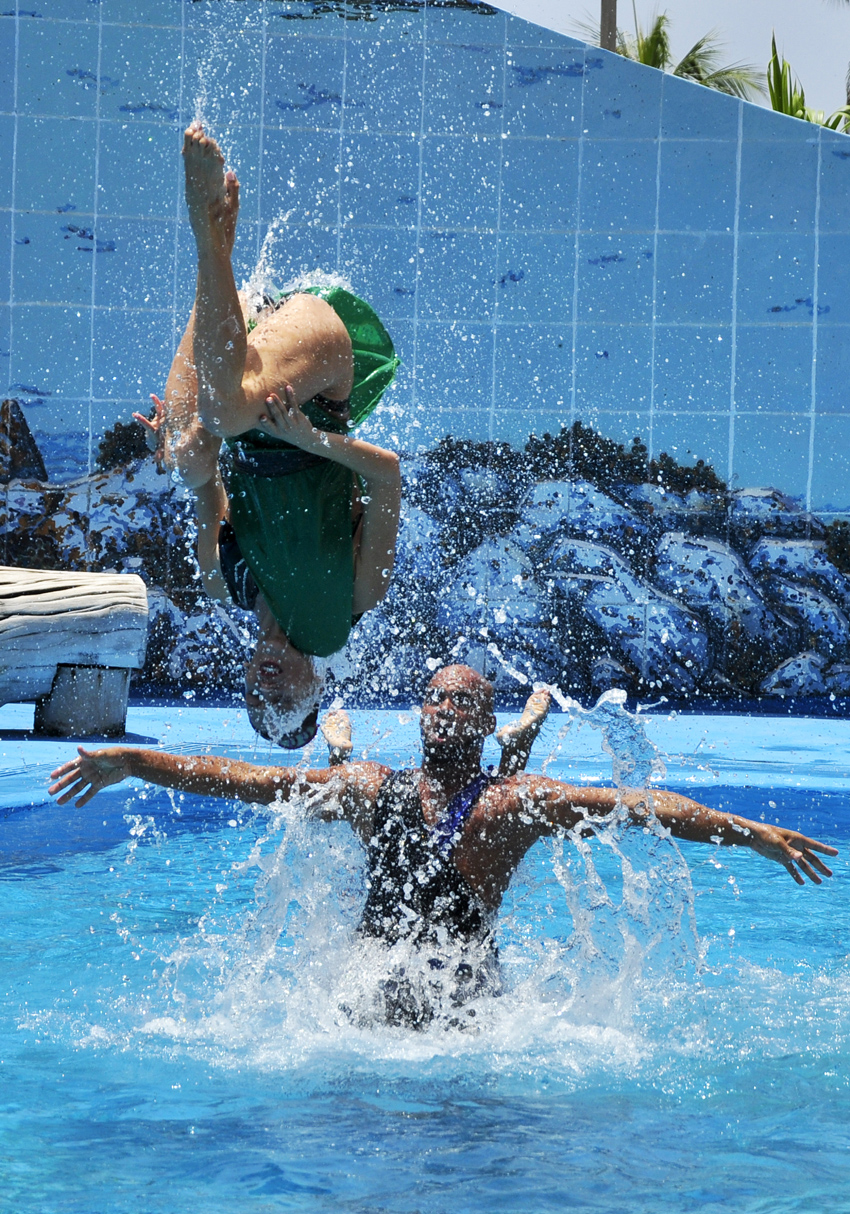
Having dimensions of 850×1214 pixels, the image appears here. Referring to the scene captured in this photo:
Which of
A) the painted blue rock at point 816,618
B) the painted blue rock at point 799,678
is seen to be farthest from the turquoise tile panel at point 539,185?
the painted blue rock at point 799,678

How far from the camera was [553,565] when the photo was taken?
425 inches

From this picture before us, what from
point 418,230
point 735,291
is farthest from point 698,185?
point 418,230

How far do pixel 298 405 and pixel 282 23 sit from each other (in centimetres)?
822

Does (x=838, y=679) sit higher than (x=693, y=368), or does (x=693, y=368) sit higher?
(x=693, y=368)

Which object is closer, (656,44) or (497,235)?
(497,235)

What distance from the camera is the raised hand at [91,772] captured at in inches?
127

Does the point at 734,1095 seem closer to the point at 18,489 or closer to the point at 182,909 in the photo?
the point at 182,909

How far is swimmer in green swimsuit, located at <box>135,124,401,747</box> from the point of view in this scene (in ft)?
→ 10.9

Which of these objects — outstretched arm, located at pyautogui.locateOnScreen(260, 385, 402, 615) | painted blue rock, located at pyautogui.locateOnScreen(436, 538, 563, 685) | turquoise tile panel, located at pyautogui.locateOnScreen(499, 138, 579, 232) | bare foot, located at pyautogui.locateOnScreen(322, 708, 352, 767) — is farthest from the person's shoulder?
turquoise tile panel, located at pyautogui.locateOnScreen(499, 138, 579, 232)

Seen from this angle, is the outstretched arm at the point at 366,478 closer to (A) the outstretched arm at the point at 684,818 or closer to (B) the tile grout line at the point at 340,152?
(A) the outstretched arm at the point at 684,818

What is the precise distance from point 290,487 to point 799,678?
7.80 m

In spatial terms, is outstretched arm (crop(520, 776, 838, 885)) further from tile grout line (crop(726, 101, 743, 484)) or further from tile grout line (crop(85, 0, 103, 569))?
tile grout line (crop(85, 0, 103, 569))

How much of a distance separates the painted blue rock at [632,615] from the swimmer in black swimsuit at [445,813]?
7.24 m

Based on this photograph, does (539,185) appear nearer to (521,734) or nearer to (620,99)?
(620,99)
